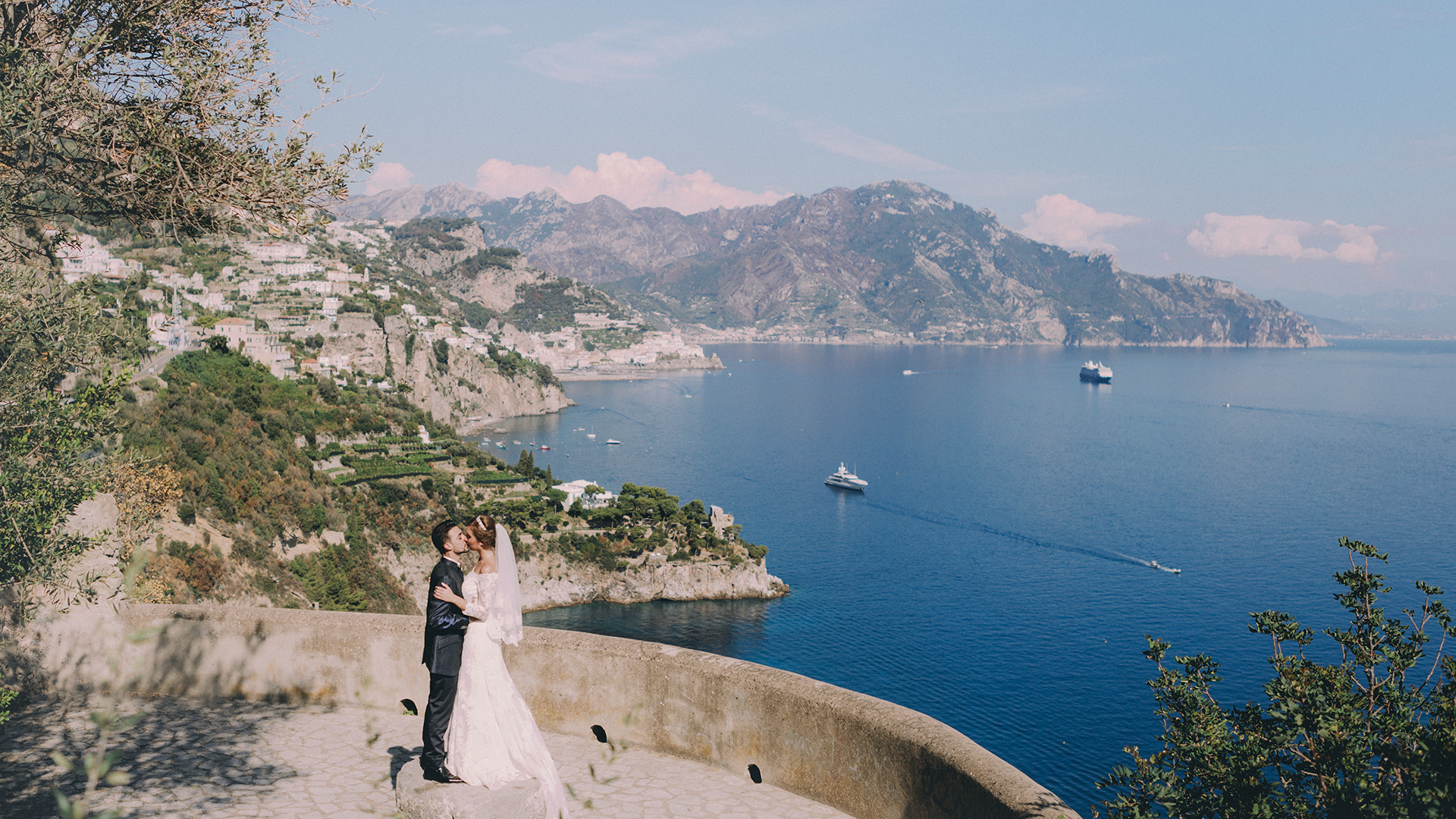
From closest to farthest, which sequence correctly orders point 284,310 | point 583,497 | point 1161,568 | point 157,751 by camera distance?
1. point 157,751
2. point 1161,568
3. point 583,497
4. point 284,310

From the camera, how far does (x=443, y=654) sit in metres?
6.50

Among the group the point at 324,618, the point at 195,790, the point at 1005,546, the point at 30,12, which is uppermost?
the point at 30,12

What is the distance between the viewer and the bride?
20.8 ft

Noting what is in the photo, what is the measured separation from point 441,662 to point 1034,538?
7048 cm

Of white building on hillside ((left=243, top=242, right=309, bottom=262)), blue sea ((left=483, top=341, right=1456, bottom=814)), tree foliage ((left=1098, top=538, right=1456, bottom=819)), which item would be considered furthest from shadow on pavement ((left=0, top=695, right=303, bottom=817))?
white building on hillside ((left=243, top=242, right=309, bottom=262))

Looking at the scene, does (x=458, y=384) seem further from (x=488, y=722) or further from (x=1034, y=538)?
(x=488, y=722)

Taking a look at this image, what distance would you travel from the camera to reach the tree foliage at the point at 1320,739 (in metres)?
4.88

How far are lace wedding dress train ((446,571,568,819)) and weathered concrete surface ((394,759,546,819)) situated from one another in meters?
0.08

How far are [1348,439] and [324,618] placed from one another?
452 ft

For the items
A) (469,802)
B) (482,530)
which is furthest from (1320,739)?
(482,530)

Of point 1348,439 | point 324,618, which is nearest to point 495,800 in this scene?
point 324,618

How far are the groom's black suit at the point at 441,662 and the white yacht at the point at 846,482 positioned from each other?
279ft

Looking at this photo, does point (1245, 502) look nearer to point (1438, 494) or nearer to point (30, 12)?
point (1438, 494)

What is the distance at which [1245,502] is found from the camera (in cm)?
8088
